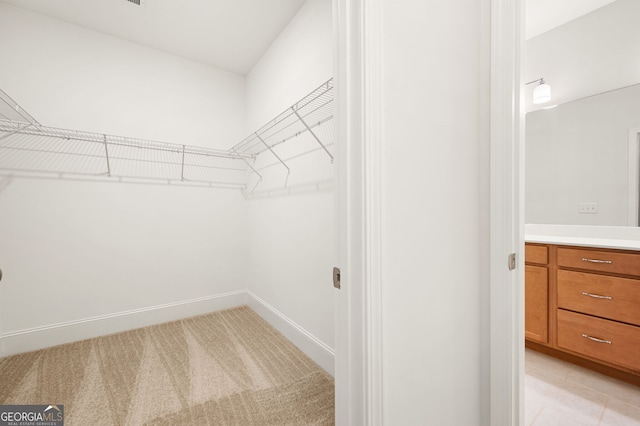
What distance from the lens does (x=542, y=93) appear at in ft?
7.50

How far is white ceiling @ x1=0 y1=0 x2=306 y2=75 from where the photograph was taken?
1.90 metres

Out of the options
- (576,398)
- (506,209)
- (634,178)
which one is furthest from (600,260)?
(506,209)

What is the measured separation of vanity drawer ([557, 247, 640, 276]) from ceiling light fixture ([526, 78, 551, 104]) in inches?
54.1

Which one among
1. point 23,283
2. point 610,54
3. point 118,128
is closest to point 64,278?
point 23,283

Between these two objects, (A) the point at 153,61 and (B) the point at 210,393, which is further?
(A) the point at 153,61

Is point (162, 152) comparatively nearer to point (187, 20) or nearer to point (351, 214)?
point (187, 20)

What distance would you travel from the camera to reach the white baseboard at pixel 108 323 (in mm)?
1913

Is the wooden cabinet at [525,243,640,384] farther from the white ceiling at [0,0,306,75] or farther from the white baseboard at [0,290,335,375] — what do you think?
the white ceiling at [0,0,306,75]

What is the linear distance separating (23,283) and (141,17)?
2.21 metres

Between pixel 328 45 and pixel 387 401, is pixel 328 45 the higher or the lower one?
the higher one

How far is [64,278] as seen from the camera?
6.79 ft

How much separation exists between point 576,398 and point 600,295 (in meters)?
0.64

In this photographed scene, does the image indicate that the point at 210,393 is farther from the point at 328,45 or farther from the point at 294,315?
the point at 328,45

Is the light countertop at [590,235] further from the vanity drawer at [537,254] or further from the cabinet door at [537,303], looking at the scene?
the cabinet door at [537,303]
